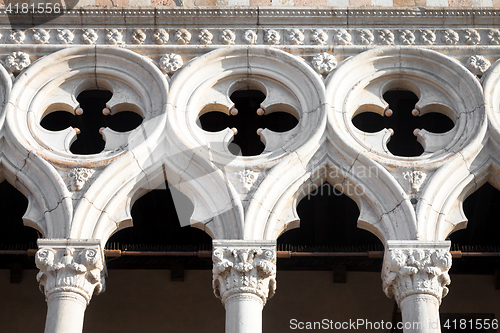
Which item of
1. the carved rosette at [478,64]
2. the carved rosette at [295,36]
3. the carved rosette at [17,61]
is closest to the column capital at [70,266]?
the carved rosette at [17,61]

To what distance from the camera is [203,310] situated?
42.3 ft

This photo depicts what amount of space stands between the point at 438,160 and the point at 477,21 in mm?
2117

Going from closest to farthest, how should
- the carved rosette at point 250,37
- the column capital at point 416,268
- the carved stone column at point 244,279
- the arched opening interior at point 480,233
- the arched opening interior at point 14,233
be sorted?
the carved stone column at point 244,279 < the column capital at point 416,268 < the carved rosette at point 250,37 < the arched opening interior at point 480,233 < the arched opening interior at point 14,233

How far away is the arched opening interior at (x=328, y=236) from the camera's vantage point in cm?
1219

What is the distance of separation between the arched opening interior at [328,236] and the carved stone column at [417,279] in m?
3.34

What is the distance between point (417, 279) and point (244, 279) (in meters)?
1.65

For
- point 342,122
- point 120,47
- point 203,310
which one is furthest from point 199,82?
point 203,310

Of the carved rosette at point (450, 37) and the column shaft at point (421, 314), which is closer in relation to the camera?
the column shaft at point (421, 314)

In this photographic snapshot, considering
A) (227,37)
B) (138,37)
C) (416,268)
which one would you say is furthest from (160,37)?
(416,268)

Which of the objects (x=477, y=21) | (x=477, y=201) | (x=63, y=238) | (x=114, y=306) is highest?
(x=477, y=21)

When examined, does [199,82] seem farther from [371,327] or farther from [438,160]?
[371,327]

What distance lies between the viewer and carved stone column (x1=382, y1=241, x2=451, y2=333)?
838 cm

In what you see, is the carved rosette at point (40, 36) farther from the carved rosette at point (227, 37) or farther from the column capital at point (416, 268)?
the column capital at point (416, 268)

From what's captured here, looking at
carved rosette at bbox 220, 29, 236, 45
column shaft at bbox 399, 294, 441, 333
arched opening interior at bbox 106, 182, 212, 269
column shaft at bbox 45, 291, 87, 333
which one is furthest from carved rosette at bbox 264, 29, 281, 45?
column shaft at bbox 45, 291, 87, 333
